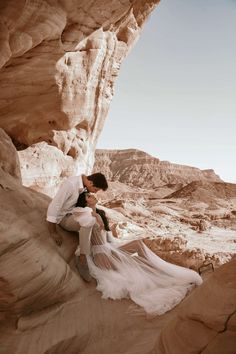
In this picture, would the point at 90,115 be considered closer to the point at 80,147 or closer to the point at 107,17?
the point at 80,147

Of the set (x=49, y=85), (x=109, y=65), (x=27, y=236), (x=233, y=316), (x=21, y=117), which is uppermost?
(x=109, y=65)

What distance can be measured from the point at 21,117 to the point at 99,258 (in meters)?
6.95

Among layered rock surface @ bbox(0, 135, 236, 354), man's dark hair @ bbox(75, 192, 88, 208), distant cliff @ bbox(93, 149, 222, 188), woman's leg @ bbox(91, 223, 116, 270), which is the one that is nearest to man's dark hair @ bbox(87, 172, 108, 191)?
man's dark hair @ bbox(75, 192, 88, 208)

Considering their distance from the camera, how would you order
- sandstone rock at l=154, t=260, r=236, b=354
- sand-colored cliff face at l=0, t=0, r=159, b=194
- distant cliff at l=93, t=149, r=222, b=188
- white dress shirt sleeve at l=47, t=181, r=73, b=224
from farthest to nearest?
distant cliff at l=93, t=149, r=222, b=188
sand-colored cliff face at l=0, t=0, r=159, b=194
white dress shirt sleeve at l=47, t=181, r=73, b=224
sandstone rock at l=154, t=260, r=236, b=354

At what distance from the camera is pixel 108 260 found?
3.95m

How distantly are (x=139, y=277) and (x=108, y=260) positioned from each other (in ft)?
1.43

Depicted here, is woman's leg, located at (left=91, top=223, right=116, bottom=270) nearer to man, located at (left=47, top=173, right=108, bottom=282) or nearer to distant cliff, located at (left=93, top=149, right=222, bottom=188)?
man, located at (left=47, top=173, right=108, bottom=282)

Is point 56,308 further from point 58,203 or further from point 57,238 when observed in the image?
point 58,203

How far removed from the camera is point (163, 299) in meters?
3.41

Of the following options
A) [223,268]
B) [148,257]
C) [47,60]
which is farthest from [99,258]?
[47,60]

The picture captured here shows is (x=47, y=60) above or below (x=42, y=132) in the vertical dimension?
above

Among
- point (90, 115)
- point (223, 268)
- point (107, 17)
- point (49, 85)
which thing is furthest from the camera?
point (90, 115)

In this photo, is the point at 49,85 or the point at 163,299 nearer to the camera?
the point at 163,299

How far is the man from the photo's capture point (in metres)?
3.77
